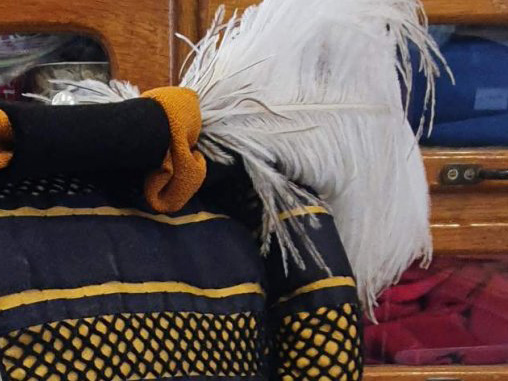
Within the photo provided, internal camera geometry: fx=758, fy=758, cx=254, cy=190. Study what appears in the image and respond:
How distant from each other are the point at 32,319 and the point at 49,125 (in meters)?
0.08

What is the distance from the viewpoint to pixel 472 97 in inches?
27.7

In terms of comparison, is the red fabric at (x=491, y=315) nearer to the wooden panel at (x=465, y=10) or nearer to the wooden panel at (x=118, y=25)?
the wooden panel at (x=465, y=10)

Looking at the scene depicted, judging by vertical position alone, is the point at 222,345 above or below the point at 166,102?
below

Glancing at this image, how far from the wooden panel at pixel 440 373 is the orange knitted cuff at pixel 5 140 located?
21.2 inches

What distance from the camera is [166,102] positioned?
0.34 m

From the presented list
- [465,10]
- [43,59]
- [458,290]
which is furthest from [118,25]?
[458,290]

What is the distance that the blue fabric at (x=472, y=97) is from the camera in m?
0.70

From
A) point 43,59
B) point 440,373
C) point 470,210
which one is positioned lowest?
point 440,373

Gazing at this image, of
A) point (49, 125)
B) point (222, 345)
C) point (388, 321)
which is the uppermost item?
point (49, 125)

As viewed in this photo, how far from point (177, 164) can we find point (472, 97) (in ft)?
1.46

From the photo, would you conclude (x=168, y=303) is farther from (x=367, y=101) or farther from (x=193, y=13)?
(x=193, y=13)

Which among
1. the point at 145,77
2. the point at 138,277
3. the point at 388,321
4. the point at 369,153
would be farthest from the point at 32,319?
the point at 388,321

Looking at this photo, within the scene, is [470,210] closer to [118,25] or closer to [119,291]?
[118,25]

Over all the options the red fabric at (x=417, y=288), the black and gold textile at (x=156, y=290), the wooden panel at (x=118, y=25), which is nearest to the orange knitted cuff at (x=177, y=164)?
the black and gold textile at (x=156, y=290)
